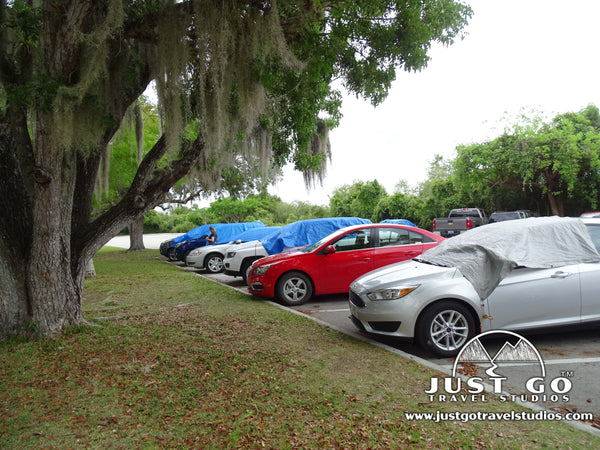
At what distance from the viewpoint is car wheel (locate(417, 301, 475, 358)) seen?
4.48 meters

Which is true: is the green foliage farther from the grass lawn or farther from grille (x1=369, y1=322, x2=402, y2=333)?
the grass lawn

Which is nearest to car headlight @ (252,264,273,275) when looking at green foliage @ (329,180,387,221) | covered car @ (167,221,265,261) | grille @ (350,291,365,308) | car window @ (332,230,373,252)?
car window @ (332,230,373,252)

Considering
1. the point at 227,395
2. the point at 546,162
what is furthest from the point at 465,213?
the point at 227,395

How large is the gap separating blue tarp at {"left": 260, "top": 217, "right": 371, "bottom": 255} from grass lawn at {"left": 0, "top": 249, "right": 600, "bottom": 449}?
5.18 m

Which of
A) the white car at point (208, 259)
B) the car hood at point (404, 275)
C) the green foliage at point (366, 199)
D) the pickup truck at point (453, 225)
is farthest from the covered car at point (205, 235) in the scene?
the green foliage at point (366, 199)

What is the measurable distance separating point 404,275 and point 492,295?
0.98 meters

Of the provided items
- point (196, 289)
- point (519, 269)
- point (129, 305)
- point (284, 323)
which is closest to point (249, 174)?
point (196, 289)

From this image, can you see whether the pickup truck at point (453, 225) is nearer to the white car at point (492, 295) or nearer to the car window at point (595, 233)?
the car window at point (595, 233)

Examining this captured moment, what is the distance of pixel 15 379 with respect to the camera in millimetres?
3967

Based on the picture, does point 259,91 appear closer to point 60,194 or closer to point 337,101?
point 337,101

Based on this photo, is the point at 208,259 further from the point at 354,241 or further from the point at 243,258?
the point at 354,241

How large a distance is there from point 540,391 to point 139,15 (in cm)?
621

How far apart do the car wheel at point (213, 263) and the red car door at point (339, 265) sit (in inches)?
281

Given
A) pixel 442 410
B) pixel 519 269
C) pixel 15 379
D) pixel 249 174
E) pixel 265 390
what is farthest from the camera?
pixel 249 174
